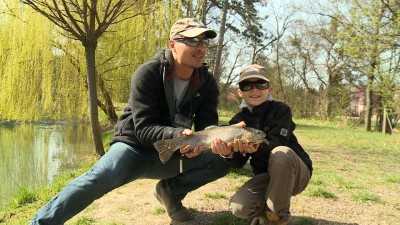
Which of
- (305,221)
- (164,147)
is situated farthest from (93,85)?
(305,221)

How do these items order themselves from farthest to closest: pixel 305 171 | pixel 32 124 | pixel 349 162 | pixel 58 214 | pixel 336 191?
1. pixel 32 124
2. pixel 349 162
3. pixel 336 191
4. pixel 305 171
5. pixel 58 214

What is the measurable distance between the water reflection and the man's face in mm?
4098

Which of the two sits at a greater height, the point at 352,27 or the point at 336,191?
the point at 352,27

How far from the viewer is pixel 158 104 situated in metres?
3.21

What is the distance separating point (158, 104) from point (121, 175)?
659 mm

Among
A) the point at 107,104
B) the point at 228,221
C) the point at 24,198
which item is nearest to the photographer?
the point at 228,221

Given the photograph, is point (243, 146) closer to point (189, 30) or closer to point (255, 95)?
point (255, 95)

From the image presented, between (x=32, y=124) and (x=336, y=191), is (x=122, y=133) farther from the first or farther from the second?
(x=32, y=124)

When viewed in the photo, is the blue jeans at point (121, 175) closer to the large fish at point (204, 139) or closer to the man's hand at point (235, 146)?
the large fish at point (204, 139)

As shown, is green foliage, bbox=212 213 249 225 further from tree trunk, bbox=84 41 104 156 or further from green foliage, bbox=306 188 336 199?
tree trunk, bbox=84 41 104 156

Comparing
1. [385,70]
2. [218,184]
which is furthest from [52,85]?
[385,70]

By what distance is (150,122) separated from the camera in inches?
120

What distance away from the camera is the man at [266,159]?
278cm

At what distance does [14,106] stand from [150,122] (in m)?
7.94
